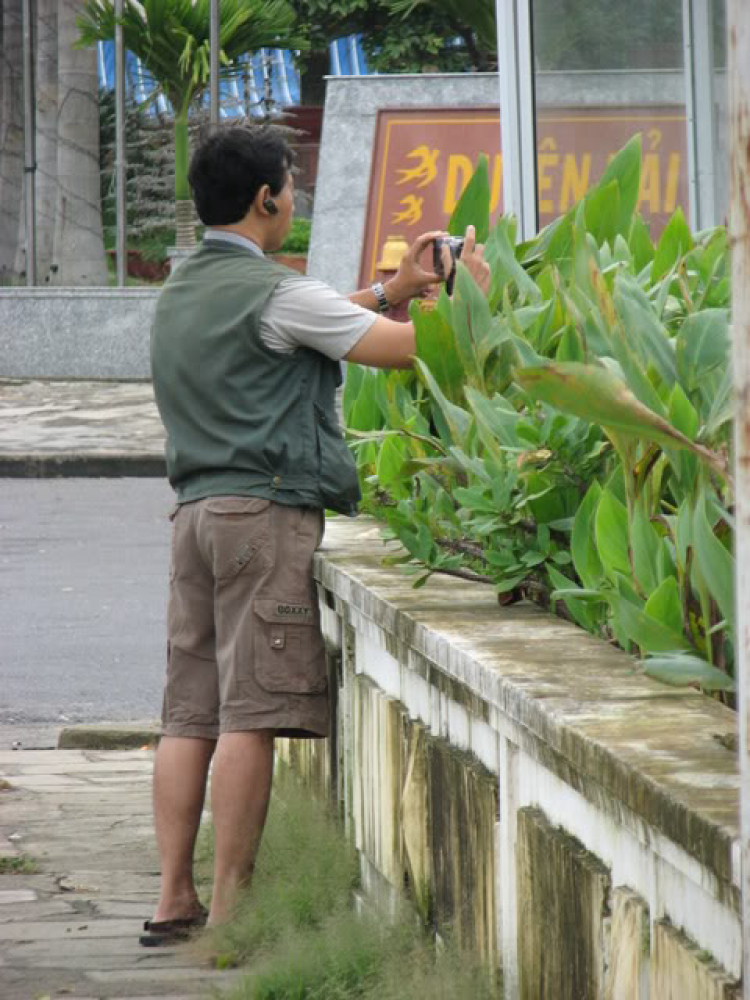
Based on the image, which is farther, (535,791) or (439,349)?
(439,349)

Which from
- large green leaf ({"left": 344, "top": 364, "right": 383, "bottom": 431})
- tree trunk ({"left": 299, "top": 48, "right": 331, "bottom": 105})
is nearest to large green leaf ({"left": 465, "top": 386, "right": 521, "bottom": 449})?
large green leaf ({"left": 344, "top": 364, "right": 383, "bottom": 431})

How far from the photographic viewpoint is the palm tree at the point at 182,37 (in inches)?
902

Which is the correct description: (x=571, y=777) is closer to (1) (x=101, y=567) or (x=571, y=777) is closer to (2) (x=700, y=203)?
(2) (x=700, y=203)

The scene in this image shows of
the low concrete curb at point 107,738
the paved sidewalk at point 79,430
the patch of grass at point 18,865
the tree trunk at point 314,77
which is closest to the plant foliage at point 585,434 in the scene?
the patch of grass at point 18,865

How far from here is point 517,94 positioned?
761 centimetres

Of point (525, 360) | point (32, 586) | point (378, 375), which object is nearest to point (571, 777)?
point (525, 360)

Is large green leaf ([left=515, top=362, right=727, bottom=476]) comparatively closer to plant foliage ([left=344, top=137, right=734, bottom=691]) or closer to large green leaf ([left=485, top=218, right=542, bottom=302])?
plant foliage ([left=344, top=137, right=734, bottom=691])

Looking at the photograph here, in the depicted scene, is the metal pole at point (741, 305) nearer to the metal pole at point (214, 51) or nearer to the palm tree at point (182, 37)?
the metal pole at point (214, 51)

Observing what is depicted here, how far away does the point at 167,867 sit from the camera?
13.2ft

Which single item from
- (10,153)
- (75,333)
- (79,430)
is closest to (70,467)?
(79,430)

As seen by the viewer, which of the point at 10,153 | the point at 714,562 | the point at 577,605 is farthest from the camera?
the point at 10,153

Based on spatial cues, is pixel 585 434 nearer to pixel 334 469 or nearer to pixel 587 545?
pixel 587 545

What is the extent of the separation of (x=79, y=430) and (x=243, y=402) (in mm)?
15015

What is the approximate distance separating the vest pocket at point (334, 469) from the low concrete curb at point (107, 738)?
8.60ft
